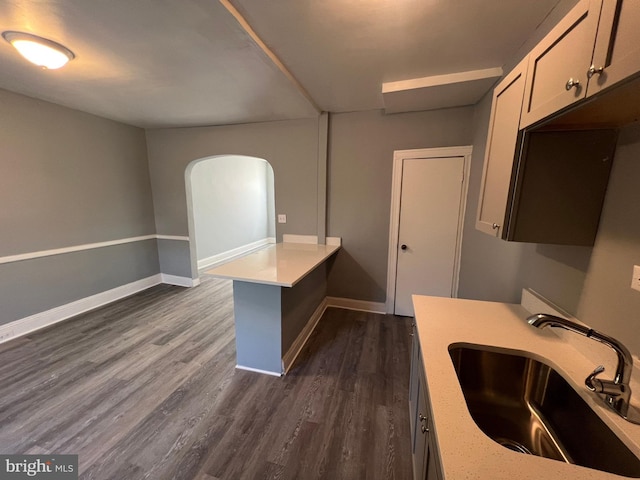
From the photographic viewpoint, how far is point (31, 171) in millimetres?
2723

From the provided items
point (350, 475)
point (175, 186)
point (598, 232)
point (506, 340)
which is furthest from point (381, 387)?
point (175, 186)

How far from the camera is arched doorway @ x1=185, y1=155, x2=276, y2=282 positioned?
4.71m

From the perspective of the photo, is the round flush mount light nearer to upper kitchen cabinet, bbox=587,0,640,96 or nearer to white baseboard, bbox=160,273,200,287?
upper kitchen cabinet, bbox=587,0,640,96

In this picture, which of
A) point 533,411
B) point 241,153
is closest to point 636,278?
point 533,411

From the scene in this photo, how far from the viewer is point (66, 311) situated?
3.07m

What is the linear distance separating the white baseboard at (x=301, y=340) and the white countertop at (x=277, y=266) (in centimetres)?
75

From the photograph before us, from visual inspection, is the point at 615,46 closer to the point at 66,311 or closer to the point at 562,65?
the point at 562,65

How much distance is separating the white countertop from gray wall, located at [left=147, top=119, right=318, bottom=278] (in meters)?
Result: 0.59

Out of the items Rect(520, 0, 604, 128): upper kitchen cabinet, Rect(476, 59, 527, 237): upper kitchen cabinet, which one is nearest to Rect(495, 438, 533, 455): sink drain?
Rect(476, 59, 527, 237): upper kitchen cabinet

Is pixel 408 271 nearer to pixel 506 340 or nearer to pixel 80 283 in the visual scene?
pixel 506 340

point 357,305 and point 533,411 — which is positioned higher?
point 533,411

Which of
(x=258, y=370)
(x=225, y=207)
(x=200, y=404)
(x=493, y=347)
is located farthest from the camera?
(x=225, y=207)

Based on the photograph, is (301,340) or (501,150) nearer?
(501,150)

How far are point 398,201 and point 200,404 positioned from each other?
2762 mm
